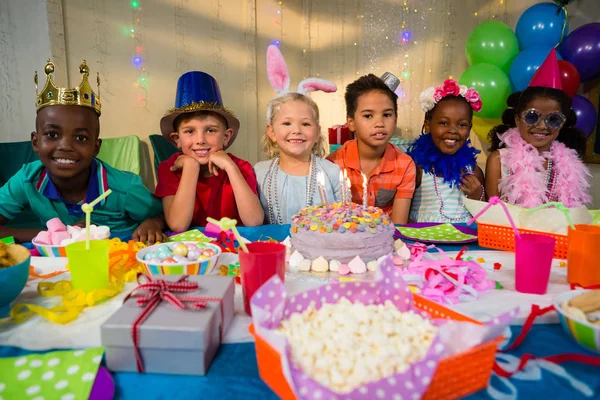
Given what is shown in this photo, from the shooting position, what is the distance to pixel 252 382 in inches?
24.8

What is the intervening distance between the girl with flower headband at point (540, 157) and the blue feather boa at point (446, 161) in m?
0.14

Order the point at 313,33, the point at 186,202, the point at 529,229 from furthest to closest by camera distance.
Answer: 1. the point at 313,33
2. the point at 186,202
3. the point at 529,229

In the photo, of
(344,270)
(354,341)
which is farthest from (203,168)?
(354,341)

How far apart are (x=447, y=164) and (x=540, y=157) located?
0.50 metres

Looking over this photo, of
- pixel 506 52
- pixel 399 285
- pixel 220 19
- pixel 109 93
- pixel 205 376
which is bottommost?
pixel 205 376

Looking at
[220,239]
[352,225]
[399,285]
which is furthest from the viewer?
[220,239]

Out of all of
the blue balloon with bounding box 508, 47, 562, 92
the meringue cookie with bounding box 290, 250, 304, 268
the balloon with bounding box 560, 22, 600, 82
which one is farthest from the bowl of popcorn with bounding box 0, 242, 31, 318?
the balloon with bounding box 560, 22, 600, 82

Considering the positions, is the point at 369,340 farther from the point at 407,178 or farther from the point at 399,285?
the point at 407,178

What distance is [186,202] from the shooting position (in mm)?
1729

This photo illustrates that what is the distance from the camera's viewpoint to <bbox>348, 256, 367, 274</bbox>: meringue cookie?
1070 mm

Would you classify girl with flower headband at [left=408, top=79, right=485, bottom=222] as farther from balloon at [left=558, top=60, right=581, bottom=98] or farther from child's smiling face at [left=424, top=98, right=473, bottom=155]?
balloon at [left=558, top=60, right=581, bottom=98]

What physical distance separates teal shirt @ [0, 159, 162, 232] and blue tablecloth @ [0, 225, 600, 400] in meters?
1.08

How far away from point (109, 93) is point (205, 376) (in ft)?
12.1

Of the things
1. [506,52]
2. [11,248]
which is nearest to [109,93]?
[11,248]
